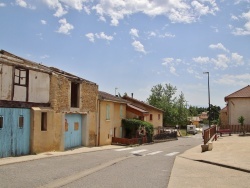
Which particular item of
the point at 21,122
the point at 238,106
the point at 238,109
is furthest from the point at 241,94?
the point at 21,122

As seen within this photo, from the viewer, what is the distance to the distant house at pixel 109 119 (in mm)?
30456

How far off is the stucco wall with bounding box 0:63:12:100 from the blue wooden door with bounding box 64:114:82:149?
6895mm

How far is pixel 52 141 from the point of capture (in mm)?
21297

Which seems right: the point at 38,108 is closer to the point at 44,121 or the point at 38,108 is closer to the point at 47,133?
the point at 44,121

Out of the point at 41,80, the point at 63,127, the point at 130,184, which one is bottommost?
the point at 130,184

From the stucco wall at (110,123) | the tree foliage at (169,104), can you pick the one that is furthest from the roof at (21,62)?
the tree foliage at (169,104)

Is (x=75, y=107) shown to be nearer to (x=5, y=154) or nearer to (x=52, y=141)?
(x=52, y=141)

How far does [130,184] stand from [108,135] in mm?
21926

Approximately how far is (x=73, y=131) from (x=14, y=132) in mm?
7888

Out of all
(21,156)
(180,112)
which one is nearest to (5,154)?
(21,156)

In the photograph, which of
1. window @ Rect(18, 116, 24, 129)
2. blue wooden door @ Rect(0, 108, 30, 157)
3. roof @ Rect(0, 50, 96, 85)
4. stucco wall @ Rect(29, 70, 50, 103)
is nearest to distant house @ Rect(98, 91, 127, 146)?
roof @ Rect(0, 50, 96, 85)

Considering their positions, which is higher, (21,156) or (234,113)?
(234,113)

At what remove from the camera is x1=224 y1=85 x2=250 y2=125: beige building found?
43.4 metres

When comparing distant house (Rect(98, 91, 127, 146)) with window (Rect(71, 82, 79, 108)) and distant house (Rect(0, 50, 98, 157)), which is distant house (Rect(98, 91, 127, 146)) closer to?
distant house (Rect(0, 50, 98, 157))
